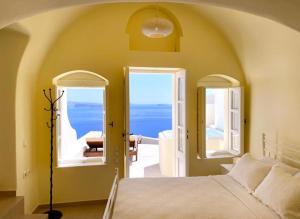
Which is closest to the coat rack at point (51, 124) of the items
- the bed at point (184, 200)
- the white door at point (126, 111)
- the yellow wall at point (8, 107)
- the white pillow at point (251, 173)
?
the yellow wall at point (8, 107)

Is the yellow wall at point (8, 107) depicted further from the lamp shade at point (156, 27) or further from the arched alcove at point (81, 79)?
the lamp shade at point (156, 27)

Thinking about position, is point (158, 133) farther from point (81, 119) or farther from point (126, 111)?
point (126, 111)

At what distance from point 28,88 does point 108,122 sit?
1.34m

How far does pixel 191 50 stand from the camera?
4.63 m

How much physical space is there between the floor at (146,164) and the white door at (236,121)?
1986 millimetres

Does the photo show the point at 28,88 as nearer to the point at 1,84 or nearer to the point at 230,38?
the point at 1,84

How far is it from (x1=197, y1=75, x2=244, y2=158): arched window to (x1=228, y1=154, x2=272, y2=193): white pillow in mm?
1352

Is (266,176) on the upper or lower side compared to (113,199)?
upper

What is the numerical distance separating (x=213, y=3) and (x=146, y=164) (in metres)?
5.34

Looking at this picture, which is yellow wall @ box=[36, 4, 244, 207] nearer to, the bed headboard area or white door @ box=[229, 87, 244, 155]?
white door @ box=[229, 87, 244, 155]

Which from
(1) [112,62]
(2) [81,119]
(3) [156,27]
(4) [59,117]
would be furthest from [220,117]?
(4) [59,117]

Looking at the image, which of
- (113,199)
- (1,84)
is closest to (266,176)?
(113,199)

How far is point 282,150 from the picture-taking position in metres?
3.71

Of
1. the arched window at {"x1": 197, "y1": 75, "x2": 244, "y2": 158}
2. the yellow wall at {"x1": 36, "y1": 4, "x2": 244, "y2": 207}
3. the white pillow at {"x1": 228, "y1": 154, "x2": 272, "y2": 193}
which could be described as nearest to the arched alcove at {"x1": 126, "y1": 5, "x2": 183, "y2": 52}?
the yellow wall at {"x1": 36, "y1": 4, "x2": 244, "y2": 207}
